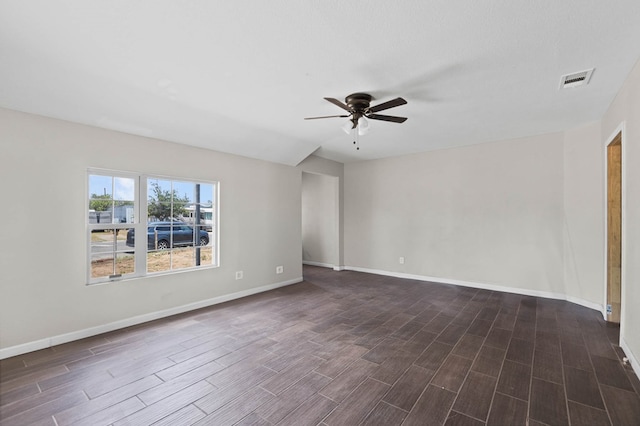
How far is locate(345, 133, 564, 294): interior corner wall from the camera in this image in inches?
183

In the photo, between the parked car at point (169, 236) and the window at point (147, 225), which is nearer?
the window at point (147, 225)

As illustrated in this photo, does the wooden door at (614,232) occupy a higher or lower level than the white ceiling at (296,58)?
lower

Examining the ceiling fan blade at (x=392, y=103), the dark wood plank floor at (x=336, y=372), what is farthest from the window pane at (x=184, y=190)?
the ceiling fan blade at (x=392, y=103)

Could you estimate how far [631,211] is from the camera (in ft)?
8.54

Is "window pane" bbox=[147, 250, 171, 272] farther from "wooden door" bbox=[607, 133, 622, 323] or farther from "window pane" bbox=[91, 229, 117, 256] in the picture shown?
"wooden door" bbox=[607, 133, 622, 323]

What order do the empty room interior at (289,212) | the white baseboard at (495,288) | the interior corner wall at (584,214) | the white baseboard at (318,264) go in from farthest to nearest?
the white baseboard at (318,264) < the white baseboard at (495,288) < the interior corner wall at (584,214) < the empty room interior at (289,212)

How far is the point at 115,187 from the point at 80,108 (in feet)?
3.09

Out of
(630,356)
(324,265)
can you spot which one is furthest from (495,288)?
(324,265)

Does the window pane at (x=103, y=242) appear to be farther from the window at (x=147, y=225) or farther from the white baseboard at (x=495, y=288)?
the white baseboard at (x=495, y=288)

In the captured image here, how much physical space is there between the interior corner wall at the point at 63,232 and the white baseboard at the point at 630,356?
4.66m

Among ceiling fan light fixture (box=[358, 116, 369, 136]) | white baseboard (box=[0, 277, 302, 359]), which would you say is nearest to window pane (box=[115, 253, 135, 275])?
white baseboard (box=[0, 277, 302, 359])

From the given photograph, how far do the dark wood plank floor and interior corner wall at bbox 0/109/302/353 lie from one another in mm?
288

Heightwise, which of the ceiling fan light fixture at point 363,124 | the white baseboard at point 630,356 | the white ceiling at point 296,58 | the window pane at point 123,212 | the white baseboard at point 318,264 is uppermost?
the white ceiling at point 296,58

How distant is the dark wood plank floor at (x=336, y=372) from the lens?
1.93 metres
